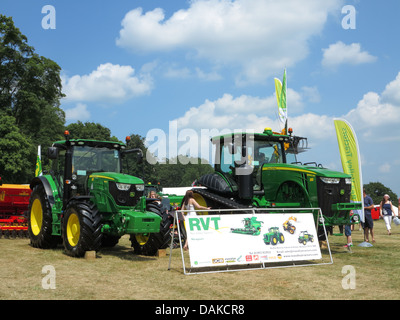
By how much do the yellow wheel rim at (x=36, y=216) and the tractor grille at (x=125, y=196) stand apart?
2.95 m

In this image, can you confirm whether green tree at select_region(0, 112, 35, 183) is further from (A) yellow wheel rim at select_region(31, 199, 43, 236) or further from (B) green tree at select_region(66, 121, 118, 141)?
(B) green tree at select_region(66, 121, 118, 141)

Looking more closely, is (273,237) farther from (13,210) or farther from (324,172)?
(13,210)

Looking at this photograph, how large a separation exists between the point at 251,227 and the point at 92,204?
3.39 metres

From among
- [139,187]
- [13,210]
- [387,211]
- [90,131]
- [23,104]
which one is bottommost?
[387,211]

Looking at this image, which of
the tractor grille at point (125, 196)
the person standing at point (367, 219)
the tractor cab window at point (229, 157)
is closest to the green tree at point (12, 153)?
the tractor cab window at point (229, 157)

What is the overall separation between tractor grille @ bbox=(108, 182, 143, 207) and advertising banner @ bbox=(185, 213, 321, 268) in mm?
2097

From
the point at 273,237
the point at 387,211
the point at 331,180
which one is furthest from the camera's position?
the point at 387,211

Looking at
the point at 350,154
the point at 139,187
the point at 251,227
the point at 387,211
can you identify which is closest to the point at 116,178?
the point at 139,187

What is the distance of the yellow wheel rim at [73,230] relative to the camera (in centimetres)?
869

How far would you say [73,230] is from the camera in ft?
29.0

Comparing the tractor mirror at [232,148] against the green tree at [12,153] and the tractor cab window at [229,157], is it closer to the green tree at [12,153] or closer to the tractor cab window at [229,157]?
the tractor cab window at [229,157]

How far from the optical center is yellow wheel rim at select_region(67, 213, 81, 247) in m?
8.69
